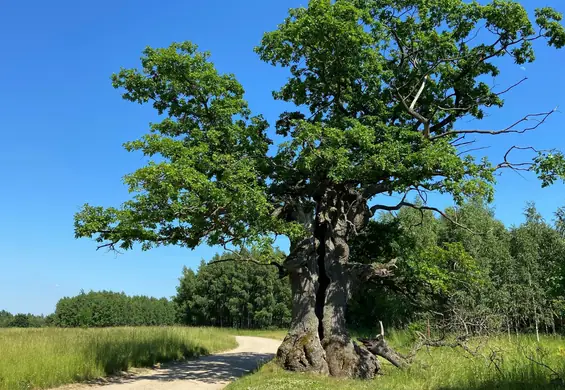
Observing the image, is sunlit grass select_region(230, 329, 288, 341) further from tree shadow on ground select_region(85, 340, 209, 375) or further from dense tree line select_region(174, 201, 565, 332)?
tree shadow on ground select_region(85, 340, 209, 375)

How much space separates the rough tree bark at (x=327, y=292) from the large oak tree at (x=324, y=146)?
5cm

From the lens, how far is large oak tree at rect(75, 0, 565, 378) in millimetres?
13281

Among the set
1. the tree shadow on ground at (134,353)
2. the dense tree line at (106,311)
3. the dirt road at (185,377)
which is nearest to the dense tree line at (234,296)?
the dense tree line at (106,311)

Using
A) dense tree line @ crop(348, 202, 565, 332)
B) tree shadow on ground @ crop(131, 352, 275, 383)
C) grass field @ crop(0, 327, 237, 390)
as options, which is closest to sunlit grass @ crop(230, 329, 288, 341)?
dense tree line @ crop(348, 202, 565, 332)

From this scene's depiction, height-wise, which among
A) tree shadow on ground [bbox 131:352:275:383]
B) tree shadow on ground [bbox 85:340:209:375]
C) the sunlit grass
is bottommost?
the sunlit grass

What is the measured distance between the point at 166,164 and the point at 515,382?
1001 centimetres

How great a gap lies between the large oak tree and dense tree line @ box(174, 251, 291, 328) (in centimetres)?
4872

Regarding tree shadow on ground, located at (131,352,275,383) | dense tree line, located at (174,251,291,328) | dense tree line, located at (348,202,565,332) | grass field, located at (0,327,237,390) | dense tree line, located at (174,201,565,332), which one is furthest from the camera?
dense tree line, located at (174,251,291,328)

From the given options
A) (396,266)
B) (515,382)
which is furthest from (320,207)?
(515,382)

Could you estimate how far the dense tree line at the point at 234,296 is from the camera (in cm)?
6706

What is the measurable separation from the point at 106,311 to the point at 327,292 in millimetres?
72891

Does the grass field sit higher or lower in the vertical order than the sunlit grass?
higher

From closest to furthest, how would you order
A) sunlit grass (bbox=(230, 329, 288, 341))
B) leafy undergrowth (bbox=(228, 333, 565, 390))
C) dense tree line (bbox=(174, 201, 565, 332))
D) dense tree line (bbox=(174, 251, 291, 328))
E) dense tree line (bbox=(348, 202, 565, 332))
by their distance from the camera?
leafy undergrowth (bbox=(228, 333, 565, 390)) → dense tree line (bbox=(348, 202, 565, 332)) → dense tree line (bbox=(174, 201, 565, 332)) → sunlit grass (bbox=(230, 329, 288, 341)) → dense tree line (bbox=(174, 251, 291, 328))

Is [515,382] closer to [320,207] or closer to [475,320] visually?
[475,320]
